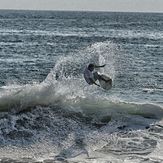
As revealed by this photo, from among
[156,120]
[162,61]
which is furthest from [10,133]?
[162,61]

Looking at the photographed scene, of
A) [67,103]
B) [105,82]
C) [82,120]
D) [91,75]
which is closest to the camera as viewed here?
[82,120]

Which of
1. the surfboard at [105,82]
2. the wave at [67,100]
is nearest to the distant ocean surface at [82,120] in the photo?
the wave at [67,100]

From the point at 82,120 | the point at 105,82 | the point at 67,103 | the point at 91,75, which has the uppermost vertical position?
the point at 91,75

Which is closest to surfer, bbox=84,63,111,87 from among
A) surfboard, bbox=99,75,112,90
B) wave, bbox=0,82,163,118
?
surfboard, bbox=99,75,112,90

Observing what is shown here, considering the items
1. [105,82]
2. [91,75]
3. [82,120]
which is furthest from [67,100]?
[82,120]

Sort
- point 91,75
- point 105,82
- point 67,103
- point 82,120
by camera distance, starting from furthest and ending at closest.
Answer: point 105,82 → point 67,103 → point 91,75 → point 82,120

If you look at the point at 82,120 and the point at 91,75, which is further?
the point at 91,75

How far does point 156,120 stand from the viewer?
66.7 ft

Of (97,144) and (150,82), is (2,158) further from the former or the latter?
(150,82)

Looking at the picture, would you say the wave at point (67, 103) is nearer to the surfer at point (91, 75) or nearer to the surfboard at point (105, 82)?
the surfboard at point (105, 82)

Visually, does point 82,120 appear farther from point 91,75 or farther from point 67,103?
point 91,75

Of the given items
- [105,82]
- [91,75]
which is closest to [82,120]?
[91,75]

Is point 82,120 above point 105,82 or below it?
below

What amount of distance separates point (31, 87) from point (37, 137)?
5.40 metres
